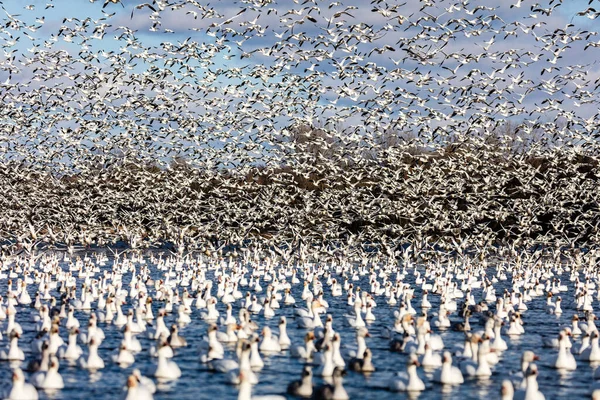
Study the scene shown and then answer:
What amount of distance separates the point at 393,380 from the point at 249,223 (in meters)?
51.5

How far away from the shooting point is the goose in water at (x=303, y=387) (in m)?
27.1

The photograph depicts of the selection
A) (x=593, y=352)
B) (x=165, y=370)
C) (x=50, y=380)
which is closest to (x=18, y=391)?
(x=50, y=380)

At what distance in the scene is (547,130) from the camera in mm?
56281

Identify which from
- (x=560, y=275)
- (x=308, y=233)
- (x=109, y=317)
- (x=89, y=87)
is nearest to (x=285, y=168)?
(x=308, y=233)

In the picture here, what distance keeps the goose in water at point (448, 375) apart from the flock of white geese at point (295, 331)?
0.03 meters

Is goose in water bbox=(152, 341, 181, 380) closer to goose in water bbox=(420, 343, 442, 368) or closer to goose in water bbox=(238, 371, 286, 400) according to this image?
goose in water bbox=(238, 371, 286, 400)

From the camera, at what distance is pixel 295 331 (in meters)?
40.2

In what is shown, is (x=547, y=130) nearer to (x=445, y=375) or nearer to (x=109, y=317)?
(x=109, y=317)

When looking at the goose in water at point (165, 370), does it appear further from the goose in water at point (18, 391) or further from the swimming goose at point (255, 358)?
the goose in water at point (18, 391)

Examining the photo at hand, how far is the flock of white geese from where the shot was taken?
28.7 meters

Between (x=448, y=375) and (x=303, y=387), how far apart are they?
4466 millimetres

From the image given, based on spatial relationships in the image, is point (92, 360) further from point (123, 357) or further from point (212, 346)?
point (212, 346)

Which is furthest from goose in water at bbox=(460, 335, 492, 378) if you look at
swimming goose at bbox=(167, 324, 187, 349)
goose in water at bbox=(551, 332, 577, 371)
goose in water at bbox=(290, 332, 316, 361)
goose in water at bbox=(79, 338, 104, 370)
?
goose in water at bbox=(79, 338, 104, 370)

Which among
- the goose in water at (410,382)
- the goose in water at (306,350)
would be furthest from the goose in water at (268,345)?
the goose in water at (410,382)
